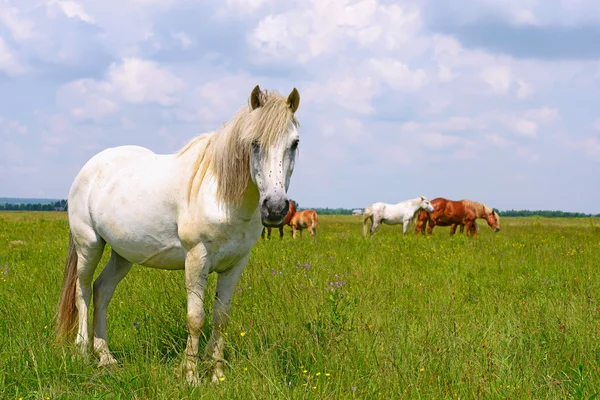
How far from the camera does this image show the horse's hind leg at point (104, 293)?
486cm

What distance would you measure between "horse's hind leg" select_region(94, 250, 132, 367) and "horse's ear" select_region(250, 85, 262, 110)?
2.41 meters

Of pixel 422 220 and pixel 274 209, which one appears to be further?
pixel 422 220

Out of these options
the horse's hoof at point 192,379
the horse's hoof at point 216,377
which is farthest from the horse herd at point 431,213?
the horse's hoof at point 192,379

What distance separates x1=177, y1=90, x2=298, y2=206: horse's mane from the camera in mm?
3450

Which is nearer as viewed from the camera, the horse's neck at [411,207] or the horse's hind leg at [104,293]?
the horse's hind leg at [104,293]

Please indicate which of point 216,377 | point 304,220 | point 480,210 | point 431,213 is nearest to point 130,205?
point 216,377

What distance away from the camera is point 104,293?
5.03 meters

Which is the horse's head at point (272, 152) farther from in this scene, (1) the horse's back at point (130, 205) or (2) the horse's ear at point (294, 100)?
(1) the horse's back at point (130, 205)

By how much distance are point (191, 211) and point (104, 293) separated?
1743 mm

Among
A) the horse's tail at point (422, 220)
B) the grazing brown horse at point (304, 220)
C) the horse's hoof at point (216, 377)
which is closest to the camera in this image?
the horse's hoof at point (216, 377)

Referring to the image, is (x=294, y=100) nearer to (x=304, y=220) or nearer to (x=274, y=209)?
(x=274, y=209)

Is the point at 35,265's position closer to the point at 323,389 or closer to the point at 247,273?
the point at 247,273

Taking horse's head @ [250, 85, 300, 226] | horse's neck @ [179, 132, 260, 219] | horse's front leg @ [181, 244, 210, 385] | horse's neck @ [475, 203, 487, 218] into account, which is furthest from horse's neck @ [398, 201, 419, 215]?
horse's head @ [250, 85, 300, 226]

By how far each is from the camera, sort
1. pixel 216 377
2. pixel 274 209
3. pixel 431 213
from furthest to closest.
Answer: pixel 431 213 < pixel 216 377 < pixel 274 209
